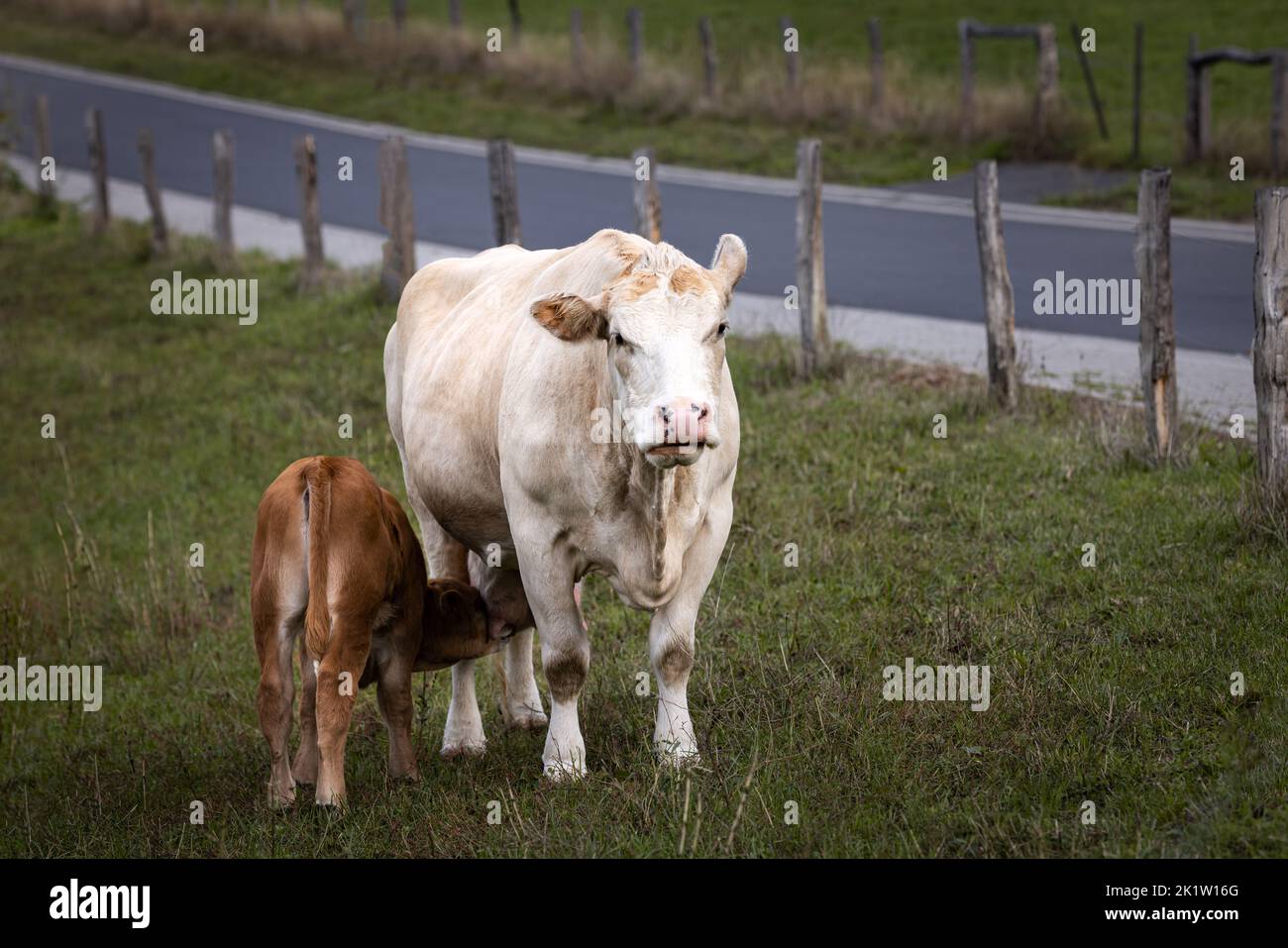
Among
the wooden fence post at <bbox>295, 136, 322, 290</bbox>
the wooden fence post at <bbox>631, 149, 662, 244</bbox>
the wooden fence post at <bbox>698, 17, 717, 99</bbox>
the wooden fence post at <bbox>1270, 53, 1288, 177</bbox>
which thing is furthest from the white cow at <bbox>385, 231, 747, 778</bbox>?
the wooden fence post at <bbox>698, 17, 717, 99</bbox>

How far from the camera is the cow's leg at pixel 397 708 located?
7141 millimetres

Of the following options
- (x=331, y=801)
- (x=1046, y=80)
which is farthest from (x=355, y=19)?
(x=331, y=801)

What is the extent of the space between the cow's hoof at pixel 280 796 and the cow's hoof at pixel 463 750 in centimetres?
88

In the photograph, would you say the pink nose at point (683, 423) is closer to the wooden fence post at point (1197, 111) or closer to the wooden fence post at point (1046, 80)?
the wooden fence post at point (1197, 111)

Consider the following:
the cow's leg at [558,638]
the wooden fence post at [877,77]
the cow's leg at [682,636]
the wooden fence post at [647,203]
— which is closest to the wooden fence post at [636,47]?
the wooden fence post at [877,77]

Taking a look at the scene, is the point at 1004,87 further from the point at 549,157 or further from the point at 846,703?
the point at 846,703

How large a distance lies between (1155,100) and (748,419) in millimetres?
16290

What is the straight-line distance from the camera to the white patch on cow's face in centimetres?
542

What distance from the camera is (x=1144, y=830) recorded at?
5.63 meters

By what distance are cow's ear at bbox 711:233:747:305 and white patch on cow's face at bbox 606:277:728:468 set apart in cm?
26

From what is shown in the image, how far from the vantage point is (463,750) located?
25.3ft

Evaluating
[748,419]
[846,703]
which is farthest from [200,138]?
[846,703]

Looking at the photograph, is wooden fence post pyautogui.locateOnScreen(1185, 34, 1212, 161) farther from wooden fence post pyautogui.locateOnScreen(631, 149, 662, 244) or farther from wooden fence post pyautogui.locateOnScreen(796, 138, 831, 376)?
wooden fence post pyautogui.locateOnScreen(631, 149, 662, 244)

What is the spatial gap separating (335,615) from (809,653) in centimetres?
252
